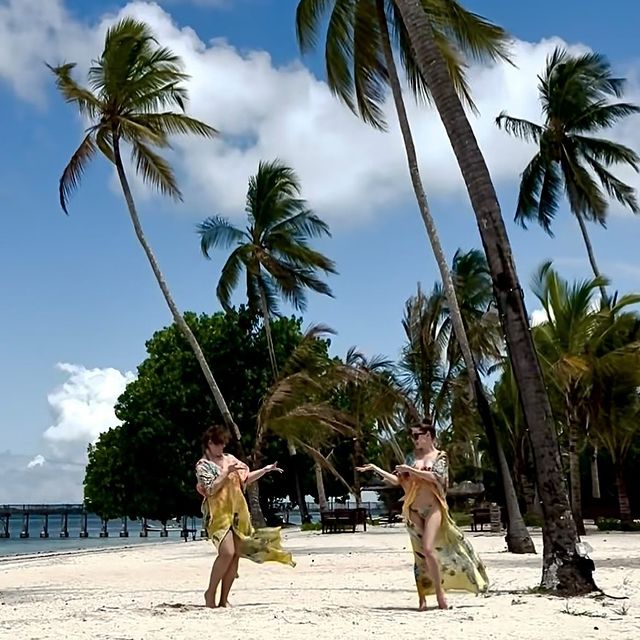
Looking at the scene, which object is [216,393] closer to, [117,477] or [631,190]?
[631,190]

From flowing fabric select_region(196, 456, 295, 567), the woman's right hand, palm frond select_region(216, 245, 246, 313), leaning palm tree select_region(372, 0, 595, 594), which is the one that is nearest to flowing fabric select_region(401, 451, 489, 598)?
leaning palm tree select_region(372, 0, 595, 594)

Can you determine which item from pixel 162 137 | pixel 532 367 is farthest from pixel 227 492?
pixel 162 137

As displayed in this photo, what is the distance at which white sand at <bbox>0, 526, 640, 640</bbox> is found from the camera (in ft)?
22.5

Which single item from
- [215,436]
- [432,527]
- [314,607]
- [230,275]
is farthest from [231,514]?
[230,275]

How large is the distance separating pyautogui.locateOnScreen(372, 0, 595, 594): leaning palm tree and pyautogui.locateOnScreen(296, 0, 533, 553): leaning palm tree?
6.64 meters

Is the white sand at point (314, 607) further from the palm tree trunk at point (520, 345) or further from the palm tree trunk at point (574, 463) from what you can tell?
the palm tree trunk at point (574, 463)

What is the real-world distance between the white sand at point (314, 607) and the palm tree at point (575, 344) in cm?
721

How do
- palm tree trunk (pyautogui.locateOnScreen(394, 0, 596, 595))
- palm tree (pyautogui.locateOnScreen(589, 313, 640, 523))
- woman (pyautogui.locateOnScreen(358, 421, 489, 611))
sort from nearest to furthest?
woman (pyautogui.locateOnScreen(358, 421, 489, 611))
palm tree trunk (pyautogui.locateOnScreen(394, 0, 596, 595))
palm tree (pyautogui.locateOnScreen(589, 313, 640, 523))

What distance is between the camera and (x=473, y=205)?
9961 mm

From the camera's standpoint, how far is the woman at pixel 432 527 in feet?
26.8

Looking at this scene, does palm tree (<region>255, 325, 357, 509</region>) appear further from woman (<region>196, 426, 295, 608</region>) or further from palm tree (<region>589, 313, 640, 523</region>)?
woman (<region>196, 426, 295, 608</region>)

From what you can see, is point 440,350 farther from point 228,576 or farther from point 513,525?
point 228,576

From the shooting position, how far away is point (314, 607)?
27.8ft

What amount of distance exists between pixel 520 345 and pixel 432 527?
2.24 meters
